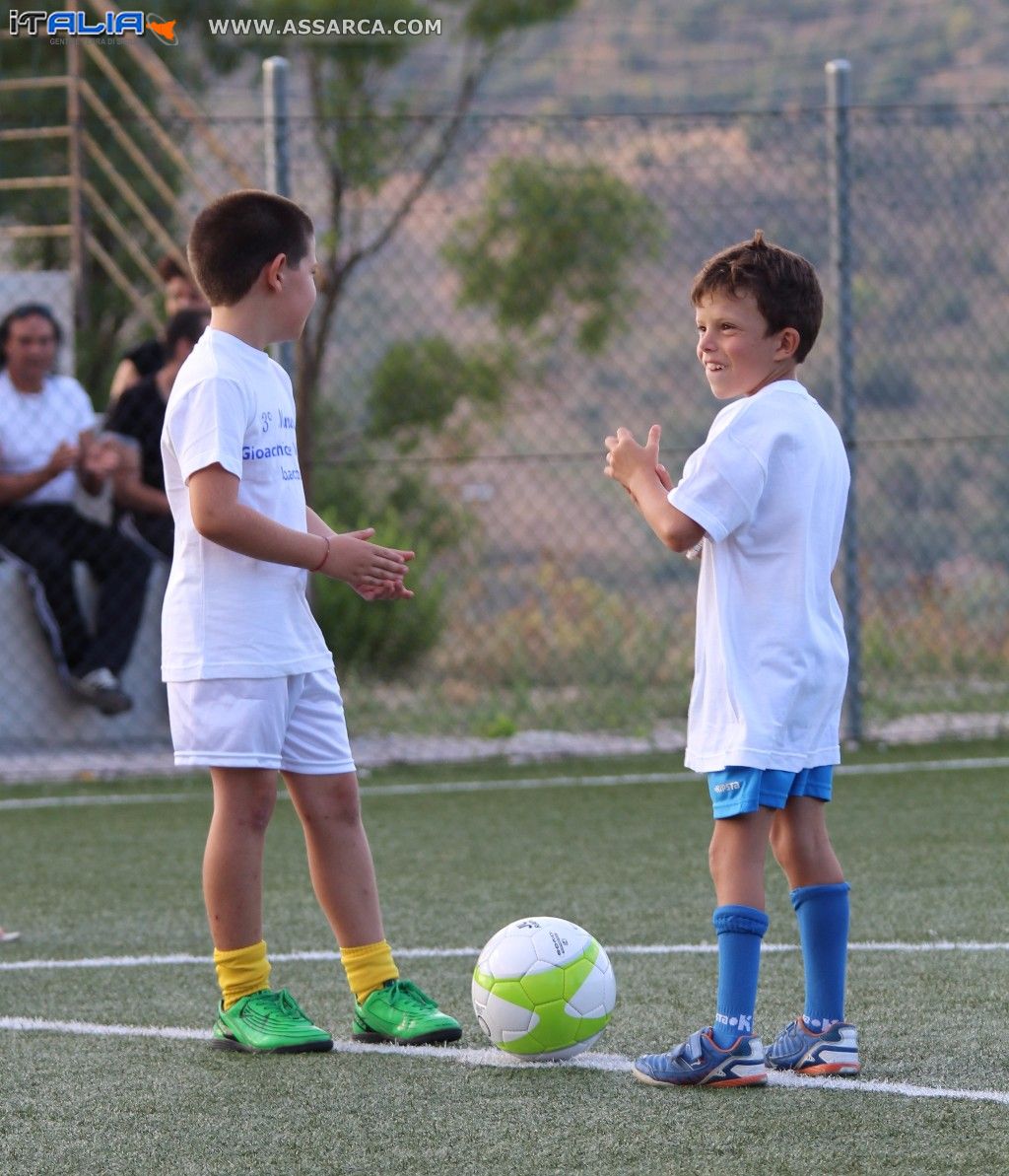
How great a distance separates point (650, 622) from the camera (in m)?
9.74

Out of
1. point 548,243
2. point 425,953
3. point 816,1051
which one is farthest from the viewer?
point 548,243

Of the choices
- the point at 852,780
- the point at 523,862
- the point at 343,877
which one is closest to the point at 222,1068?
the point at 343,877

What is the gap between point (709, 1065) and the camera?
3.02 m

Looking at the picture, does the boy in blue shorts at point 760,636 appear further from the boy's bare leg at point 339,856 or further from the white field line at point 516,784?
the white field line at point 516,784

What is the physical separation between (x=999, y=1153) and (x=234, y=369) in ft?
6.10

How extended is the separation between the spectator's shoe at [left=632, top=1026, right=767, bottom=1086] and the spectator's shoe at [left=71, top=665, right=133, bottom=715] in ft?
15.6

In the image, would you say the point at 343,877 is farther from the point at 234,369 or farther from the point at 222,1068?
the point at 234,369

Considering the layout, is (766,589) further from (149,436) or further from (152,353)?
(152,353)

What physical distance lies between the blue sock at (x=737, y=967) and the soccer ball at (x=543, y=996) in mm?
275

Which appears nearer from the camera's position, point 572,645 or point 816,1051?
point 816,1051

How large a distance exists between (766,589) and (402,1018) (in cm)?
105

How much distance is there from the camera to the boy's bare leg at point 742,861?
3.08 metres

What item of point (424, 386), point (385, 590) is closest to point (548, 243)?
point (424, 386)

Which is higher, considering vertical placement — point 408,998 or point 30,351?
point 30,351
